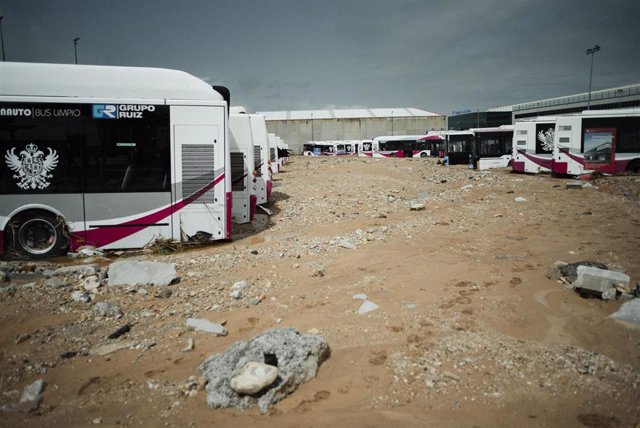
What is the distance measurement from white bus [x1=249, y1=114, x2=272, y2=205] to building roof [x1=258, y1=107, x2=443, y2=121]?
57.8 m

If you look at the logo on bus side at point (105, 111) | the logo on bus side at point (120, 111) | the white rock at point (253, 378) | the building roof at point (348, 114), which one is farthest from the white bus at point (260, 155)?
the building roof at point (348, 114)

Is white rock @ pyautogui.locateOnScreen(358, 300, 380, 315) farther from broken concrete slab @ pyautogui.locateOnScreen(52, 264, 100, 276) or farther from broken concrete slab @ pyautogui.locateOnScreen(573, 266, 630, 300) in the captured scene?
broken concrete slab @ pyautogui.locateOnScreen(52, 264, 100, 276)

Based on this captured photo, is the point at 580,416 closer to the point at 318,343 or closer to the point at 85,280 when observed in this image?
the point at 318,343

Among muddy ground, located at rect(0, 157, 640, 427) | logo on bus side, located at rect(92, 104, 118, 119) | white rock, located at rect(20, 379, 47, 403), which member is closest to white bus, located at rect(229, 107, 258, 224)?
muddy ground, located at rect(0, 157, 640, 427)

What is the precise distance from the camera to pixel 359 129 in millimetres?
67688

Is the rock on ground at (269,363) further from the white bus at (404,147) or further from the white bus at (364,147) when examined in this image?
the white bus at (364,147)

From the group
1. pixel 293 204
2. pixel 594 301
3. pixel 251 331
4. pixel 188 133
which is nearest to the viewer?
pixel 251 331

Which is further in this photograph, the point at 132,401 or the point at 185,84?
the point at 185,84

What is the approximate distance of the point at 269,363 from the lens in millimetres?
3541

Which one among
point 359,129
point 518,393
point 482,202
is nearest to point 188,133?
point 518,393

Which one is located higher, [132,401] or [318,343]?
[318,343]

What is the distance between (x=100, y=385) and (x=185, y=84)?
6035mm

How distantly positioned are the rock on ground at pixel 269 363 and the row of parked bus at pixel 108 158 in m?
4.83

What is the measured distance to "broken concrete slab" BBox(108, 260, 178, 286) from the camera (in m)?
5.96
